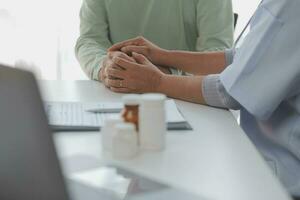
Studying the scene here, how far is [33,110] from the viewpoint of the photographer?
45 centimetres

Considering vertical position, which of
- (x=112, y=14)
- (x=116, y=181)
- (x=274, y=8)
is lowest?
(x=112, y=14)

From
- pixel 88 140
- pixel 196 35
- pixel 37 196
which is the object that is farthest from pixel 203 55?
pixel 37 196

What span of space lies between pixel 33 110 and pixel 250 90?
0.68m

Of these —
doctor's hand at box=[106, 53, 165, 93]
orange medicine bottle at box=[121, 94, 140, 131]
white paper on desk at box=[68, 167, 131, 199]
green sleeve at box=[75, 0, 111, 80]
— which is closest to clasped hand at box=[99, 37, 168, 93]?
doctor's hand at box=[106, 53, 165, 93]

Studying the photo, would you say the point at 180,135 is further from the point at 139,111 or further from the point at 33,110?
the point at 33,110

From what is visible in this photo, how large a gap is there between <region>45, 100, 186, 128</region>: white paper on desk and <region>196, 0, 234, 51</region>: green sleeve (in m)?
0.57

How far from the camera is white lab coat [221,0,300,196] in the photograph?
1.00 metres

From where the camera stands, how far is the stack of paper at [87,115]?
1016 millimetres

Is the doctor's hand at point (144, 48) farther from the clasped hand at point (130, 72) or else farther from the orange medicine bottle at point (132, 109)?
the orange medicine bottle at point (132, 109)

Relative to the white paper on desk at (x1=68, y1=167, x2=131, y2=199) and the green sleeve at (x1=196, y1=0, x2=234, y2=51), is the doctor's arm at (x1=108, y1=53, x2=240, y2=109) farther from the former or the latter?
the white paper on desk at (x1=68, y1=167, x2=131, y2=199)

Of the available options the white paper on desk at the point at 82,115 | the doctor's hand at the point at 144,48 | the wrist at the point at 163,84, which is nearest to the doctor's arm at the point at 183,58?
the doctor's hand at the point at 144,48

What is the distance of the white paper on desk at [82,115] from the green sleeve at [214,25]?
57cm

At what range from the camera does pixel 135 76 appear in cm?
134

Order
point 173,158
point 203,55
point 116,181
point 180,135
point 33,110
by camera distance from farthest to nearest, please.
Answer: point 203,55
point 180,135
point 173,158
point 116,181
point 33,110
